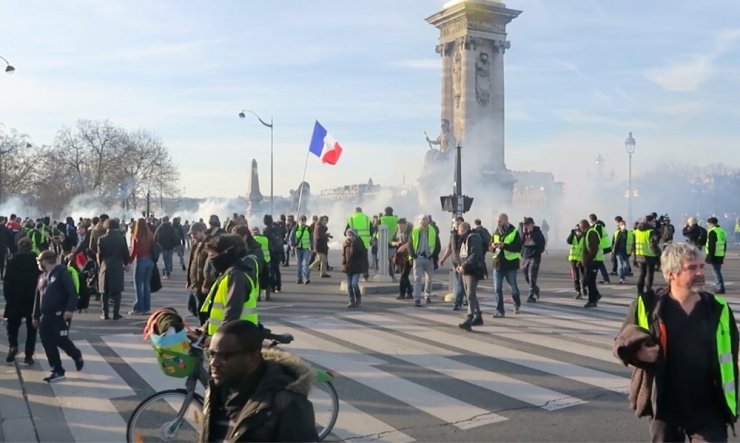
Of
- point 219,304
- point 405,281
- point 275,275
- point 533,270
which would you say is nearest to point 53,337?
point 219,304

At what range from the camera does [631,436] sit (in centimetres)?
612

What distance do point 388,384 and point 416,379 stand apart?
364 millimetres

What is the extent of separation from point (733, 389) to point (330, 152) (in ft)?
90.0

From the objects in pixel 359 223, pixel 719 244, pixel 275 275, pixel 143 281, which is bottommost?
pixel 275 275

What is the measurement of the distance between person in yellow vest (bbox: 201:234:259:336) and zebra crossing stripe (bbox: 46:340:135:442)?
139 cm

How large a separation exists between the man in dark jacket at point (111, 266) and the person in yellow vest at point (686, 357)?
10.8 metres

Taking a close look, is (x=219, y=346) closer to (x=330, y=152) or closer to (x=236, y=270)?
(x=236, y=270)

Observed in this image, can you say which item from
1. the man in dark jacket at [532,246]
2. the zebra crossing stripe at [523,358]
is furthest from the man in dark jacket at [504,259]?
the man in dark jacket at [532,246]

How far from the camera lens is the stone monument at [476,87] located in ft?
152

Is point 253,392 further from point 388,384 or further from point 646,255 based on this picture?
point 646,255

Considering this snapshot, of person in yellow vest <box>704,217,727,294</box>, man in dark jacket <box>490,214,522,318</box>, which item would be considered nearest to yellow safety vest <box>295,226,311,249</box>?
man in dark jacket <box>490,214,522,318</box>

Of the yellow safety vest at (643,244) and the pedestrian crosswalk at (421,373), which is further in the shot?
the yellow safety vest at (643,244)

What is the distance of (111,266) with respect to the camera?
13258 millimetres

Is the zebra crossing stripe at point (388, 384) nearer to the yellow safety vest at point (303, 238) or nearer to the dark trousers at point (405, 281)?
the dark trousers at point (405, 281)
